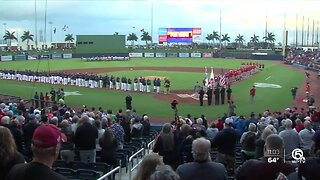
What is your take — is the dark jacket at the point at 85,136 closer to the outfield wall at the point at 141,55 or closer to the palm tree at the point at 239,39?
the outfield wall at the point at 141,55

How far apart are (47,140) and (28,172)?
39 centimetres

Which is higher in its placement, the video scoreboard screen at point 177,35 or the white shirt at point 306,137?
the video scoreboard screen at point 177,35

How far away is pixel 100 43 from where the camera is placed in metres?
92.8

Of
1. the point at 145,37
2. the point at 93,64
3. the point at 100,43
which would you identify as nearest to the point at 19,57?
the point at 100,43

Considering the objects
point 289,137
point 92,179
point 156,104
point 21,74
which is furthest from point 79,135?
point 21,74

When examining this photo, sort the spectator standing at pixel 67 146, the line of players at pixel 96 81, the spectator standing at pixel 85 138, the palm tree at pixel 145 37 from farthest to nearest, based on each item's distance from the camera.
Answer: the palm tree at pixel 145 37 < the line of players at pixel 96 81 < the spectator standing at pixel 85 138 < the spectator standing at pixel 67 146

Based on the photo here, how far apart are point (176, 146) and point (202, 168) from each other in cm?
527

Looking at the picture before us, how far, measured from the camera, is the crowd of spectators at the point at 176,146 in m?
4.98

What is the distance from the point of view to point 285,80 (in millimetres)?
50594

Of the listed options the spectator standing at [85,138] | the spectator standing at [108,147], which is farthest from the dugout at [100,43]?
the spectator standing at [85,138]

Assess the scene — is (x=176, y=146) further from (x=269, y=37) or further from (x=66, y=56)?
(x=269, y=37)

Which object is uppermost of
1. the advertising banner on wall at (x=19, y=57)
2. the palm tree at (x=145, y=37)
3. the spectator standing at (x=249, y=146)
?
the palm tree at (x=145, y=37)

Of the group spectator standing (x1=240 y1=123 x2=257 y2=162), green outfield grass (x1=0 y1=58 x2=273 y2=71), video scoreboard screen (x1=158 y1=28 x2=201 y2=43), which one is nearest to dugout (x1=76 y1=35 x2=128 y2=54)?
green outfield grass (x1=0 y1=58 x2=273 y2=71)

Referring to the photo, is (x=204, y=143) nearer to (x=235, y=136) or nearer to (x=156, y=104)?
(x=235, y=136)
